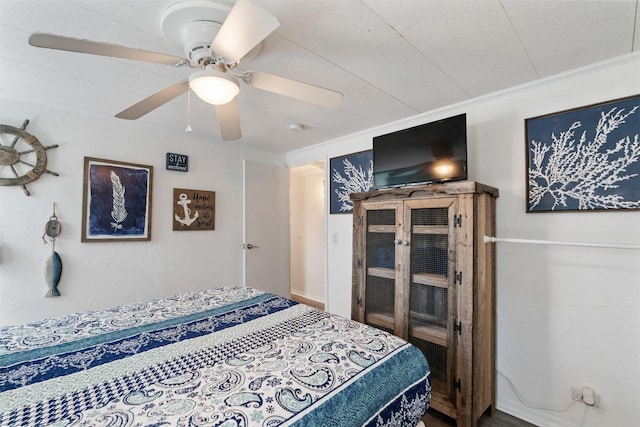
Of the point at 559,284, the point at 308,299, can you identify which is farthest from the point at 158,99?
the point at 308,299

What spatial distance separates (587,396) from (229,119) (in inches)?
103

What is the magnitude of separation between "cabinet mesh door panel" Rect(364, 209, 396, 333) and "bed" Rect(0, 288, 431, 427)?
2.53 feet

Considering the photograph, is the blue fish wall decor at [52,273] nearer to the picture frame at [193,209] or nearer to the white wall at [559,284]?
the picture frame at [193,209]

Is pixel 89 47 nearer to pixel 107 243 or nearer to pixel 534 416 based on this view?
pixel 107 243

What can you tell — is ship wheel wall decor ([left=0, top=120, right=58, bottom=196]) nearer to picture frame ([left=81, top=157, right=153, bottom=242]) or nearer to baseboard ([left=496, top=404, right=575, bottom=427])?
picture frame ([left=81, top=157, right=153, bottom=242])

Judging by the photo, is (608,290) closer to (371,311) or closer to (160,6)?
(371,311)

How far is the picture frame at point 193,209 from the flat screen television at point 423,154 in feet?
5.81

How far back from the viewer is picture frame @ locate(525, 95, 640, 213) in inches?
63.2

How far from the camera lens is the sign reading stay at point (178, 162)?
9.23 feet

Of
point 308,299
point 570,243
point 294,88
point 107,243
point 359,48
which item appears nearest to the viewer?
point 294,88

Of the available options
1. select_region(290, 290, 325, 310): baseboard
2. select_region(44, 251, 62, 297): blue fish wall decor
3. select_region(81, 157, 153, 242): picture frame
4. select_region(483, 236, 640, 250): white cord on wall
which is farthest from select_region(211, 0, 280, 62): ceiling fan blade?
select_region(290, 290, 325, 310): baseboard

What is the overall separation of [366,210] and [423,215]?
0.49m

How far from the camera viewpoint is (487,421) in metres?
1.92

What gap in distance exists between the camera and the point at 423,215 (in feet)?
6.55
